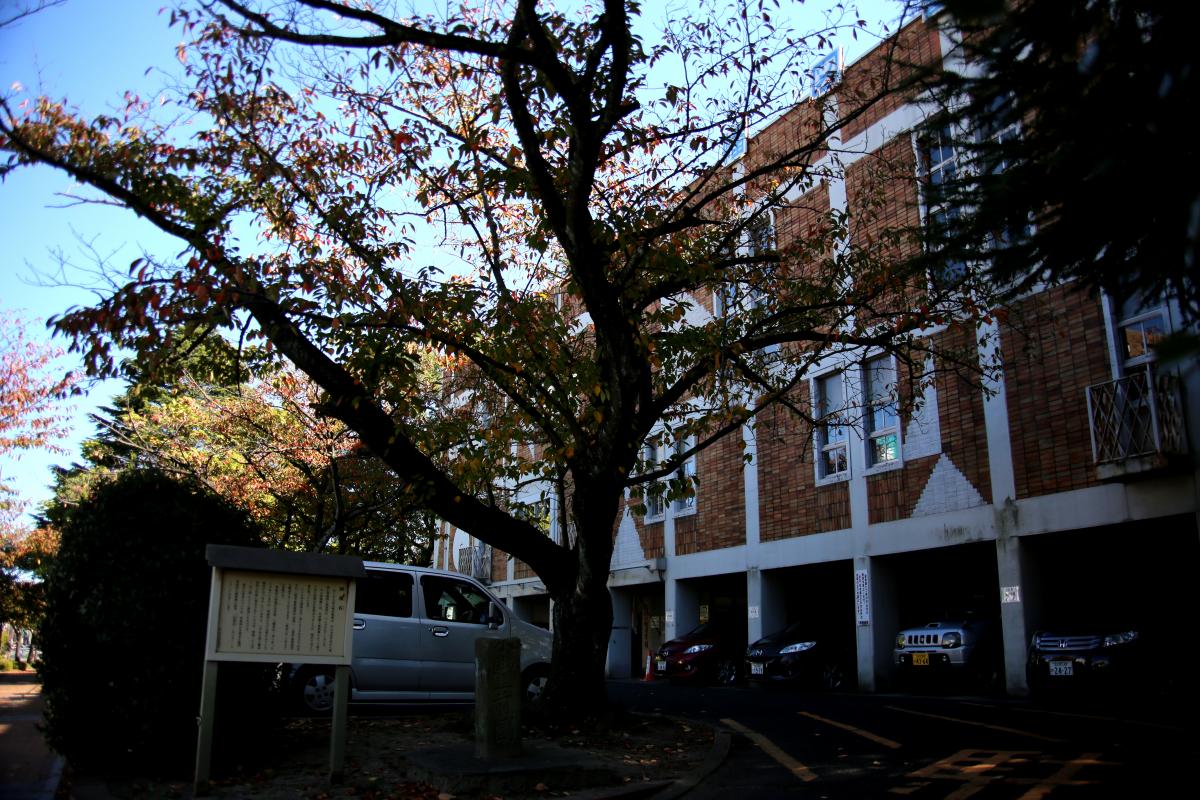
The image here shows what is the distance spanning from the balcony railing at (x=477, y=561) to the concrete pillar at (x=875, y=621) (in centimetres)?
1906

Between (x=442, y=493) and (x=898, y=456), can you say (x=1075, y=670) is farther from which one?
(x=442, y=493)

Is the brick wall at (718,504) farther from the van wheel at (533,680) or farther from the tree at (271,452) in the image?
the van wheel at (533,680)

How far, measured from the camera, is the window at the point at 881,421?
61.3ft

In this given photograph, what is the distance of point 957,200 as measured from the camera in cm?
586

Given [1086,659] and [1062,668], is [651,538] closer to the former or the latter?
[1062,668]

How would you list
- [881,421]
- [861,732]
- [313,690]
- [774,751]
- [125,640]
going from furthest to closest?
1. [881,421]
2. [313,690]
3. [861,732]
4. [774,751]
5. [125,640]

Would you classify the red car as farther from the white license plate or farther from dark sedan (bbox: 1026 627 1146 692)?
the white license plate

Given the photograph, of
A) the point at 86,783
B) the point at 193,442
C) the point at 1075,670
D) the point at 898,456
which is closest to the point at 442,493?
the point at 86,783

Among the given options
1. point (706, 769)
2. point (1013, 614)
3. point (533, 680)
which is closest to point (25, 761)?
point (706, 769)

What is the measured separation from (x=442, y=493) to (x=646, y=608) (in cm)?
1905

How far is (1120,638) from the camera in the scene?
12.5 metres

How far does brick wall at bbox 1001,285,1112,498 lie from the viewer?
14.9 m

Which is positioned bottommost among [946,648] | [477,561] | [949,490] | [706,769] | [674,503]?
[706,769]

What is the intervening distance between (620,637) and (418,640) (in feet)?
54.2
